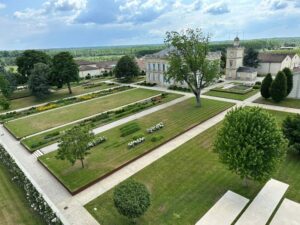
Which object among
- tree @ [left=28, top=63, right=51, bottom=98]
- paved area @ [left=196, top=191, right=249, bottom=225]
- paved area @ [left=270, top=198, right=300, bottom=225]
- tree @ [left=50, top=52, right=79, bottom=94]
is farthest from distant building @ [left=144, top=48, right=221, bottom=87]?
paved area @ [left=270, top=198, right=300, bottom=225]

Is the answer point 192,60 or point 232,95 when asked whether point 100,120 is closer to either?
point 192,60

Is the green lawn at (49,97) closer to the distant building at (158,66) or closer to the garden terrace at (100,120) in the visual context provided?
the distant building at (158,66)

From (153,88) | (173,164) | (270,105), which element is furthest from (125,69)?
(173,164)

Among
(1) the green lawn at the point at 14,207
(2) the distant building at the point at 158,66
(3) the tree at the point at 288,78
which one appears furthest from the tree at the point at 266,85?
(1) the green lawn at the point at 14,207

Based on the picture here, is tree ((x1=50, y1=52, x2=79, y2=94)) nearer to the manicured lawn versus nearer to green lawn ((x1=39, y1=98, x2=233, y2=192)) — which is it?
green lawn ((x1=39, y1=98, x2=233, y2=192))

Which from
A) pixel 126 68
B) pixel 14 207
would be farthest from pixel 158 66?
pixel 14 207

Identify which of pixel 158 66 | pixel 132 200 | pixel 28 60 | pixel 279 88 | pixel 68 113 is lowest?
pixel 68 113
